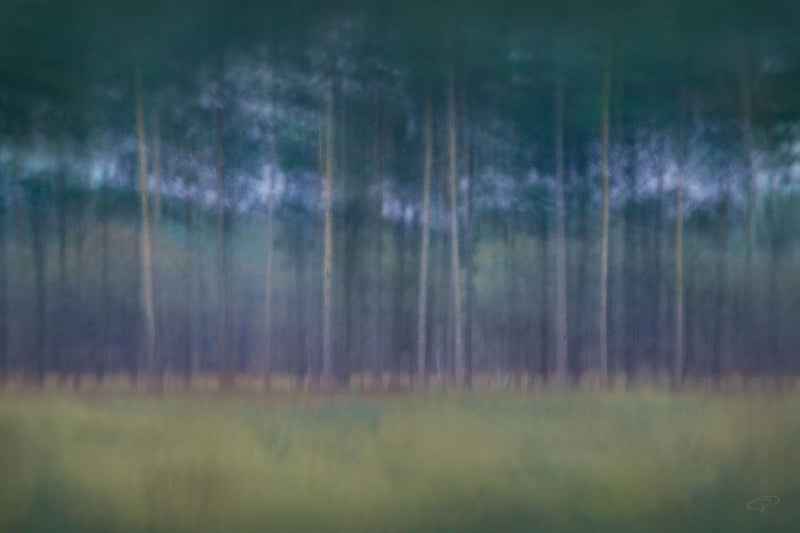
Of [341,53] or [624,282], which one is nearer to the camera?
[341,53]

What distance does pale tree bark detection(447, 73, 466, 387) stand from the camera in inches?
150

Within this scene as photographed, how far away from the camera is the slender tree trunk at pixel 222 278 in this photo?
3.70 m

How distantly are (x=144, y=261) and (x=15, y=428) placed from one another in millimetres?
1286

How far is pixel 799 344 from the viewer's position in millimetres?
3557

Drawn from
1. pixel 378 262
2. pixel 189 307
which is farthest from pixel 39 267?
pixel 378 262

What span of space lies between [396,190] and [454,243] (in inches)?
27.6

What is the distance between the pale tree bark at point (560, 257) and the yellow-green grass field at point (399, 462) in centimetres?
35

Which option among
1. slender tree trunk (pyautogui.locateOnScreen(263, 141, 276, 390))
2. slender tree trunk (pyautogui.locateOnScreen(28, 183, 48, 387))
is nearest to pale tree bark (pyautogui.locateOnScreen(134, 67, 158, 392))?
slender tree trunk (pyautogui.locateOnScreen(28, 183, 48, 387))

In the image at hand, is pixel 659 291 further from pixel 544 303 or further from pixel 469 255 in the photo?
pixel 469 255

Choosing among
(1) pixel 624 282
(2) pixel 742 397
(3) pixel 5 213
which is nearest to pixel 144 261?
(3) pixel 5 213

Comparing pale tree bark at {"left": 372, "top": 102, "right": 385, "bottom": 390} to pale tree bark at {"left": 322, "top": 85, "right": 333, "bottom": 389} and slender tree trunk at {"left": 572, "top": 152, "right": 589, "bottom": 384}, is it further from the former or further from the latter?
slender tree trunk at {"left": 572, "top": 152, "right": 589, "bottom": 384}

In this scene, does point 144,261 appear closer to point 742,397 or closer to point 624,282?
point 624,282

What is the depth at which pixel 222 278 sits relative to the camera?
3.99m

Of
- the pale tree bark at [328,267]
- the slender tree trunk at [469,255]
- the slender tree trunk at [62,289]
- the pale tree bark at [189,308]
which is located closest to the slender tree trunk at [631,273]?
the slender tree trunk at [469,255]
